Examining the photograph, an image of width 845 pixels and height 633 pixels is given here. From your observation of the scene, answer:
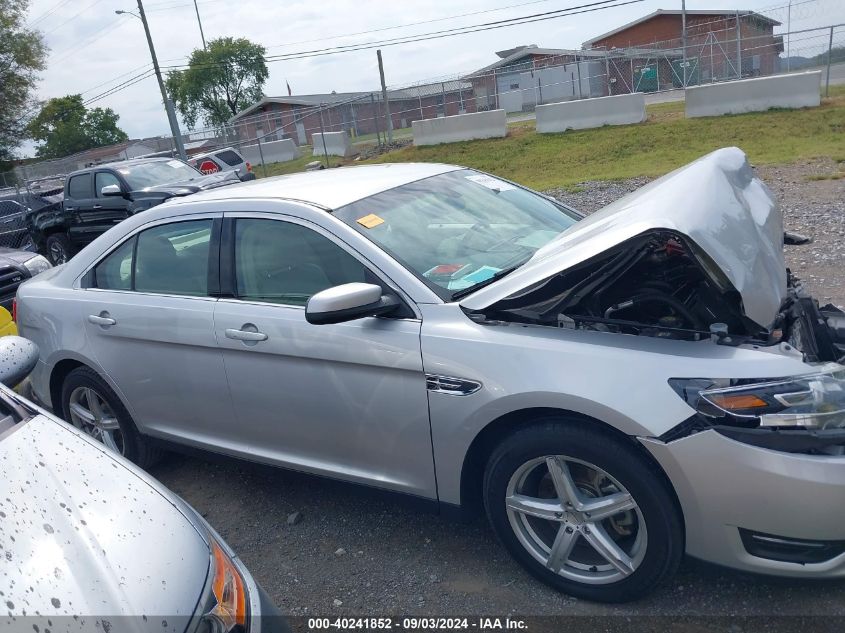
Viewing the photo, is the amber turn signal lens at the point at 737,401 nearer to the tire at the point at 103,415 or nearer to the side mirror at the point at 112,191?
the tire at the point at 103,415

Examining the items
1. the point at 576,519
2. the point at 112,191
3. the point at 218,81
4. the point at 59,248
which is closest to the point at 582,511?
the point at 576,519

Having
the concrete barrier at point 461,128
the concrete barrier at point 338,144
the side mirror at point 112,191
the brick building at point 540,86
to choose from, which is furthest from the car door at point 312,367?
the brick building at point 540,86

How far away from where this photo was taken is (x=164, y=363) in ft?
12.1

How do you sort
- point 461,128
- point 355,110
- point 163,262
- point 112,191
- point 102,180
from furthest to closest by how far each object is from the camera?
point 355,110 < point 461,128 < point 102,180 < point 112,191 < point 163,262

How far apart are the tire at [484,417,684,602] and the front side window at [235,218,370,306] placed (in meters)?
1.10

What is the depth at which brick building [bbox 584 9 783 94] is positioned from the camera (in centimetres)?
2639

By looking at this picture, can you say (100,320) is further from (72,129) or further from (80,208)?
(72,129)

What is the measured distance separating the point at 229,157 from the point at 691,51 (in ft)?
82.8

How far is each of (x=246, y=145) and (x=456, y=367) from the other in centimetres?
3190

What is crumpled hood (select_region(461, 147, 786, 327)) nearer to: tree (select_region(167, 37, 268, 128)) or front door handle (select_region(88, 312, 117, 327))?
front door handle (select_region(88, 312, 117, 327))

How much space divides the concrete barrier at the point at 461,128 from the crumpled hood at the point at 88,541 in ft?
64.9

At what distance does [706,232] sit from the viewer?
8.07 ft

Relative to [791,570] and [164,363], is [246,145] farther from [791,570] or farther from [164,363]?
[791,570]

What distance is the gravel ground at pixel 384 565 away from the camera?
8.69 ft
